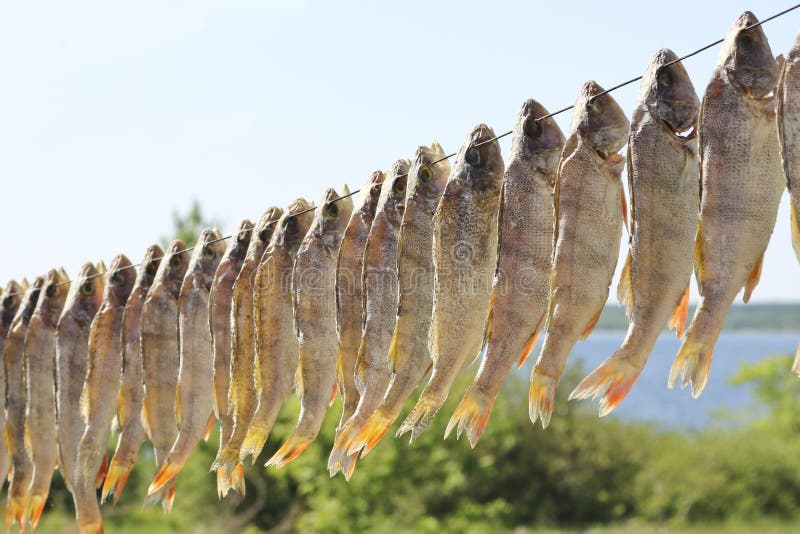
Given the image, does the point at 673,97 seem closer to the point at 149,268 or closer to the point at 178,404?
the point at 178,404

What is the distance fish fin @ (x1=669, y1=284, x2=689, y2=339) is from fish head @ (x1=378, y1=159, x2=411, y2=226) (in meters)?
1.05

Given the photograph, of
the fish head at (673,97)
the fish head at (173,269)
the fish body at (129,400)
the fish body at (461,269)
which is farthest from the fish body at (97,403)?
the fish head at (673,97)

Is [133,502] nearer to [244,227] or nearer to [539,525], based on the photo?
[539,525]

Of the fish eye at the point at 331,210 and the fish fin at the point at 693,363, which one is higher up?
the fish eye at the point at 331,210

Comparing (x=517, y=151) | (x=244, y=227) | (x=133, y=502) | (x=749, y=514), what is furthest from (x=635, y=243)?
(x=133, y=502)

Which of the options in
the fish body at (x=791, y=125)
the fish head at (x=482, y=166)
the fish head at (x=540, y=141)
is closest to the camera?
the fish body at (x=791, y=125)

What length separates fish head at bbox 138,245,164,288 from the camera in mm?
4527

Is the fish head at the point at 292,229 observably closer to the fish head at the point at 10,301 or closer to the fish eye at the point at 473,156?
the fish eye at the point at 473,156

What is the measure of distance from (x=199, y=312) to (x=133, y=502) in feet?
62.7

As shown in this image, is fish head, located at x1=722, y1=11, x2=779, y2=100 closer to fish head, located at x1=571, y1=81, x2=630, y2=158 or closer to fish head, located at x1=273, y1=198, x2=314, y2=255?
fish head, located at x1=571, y1=81, x2=630, y2=158

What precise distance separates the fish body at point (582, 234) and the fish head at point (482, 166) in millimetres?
332

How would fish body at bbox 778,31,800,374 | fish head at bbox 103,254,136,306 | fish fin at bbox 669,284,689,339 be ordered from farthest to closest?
1. fish head at bbox 103,254,136,306
2. fish fin at bbox 669,284,689,339
3. fish body at bbox 778,31,800,374

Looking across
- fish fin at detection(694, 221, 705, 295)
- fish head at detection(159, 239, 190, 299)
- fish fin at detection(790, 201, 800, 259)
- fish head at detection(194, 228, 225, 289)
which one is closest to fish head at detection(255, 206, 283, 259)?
fish head at detection(194, 228, 225, 289)

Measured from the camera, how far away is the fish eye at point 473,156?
320 centimetres
